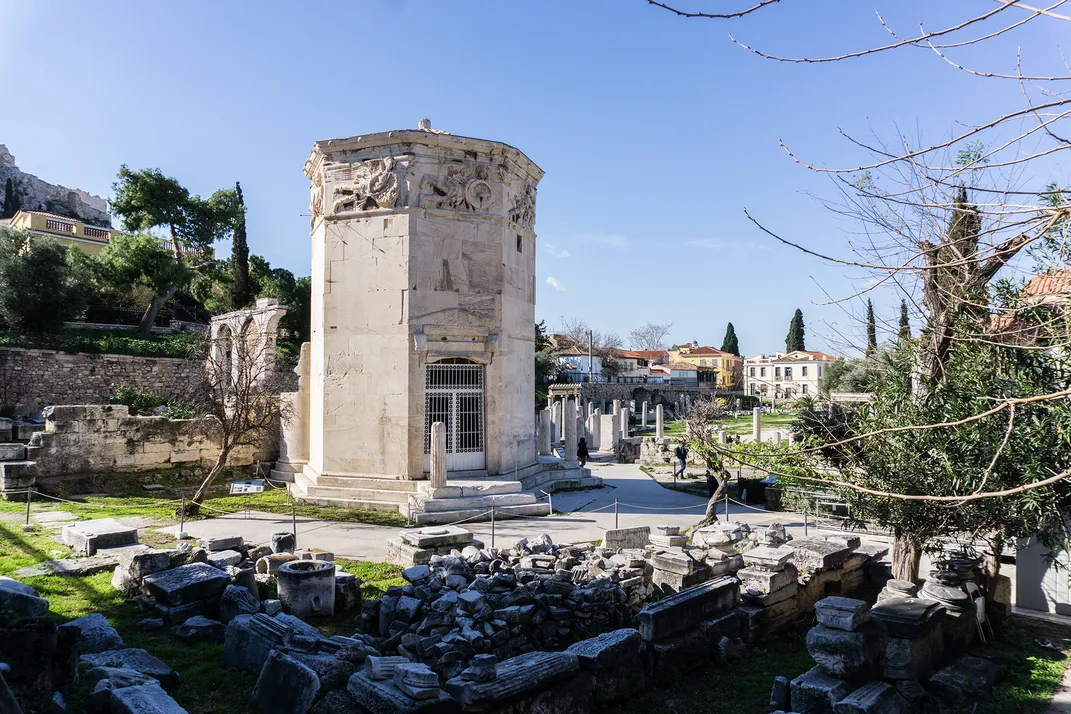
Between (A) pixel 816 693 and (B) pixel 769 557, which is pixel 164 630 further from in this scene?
(B) pixel 769 557

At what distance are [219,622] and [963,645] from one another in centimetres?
755

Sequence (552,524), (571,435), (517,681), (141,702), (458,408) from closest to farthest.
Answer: (141,702), (517,681), (552,524), (458,408), (571,435)

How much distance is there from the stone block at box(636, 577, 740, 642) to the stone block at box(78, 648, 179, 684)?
4057 mm

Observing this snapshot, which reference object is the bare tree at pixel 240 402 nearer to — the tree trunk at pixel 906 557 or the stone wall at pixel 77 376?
the stone wall at pixel 77 376

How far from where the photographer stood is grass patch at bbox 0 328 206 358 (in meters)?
23.3

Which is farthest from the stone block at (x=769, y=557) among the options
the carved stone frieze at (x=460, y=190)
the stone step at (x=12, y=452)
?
the stone step at (x=12, y=452)

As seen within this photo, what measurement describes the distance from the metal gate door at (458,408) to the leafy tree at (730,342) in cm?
6941

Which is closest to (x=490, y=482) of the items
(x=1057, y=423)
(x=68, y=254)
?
(x=1057, y=423)

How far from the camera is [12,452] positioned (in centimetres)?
1316

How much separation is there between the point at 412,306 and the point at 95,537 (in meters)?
6.54

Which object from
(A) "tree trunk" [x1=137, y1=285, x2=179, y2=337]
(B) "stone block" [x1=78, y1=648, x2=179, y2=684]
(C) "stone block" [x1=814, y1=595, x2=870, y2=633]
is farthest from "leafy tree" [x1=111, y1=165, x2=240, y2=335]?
(C) "stone block" [x1=814, y1=595, x2=870, y2=633]

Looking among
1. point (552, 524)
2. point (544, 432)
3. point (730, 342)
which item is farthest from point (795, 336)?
point (552, 524)

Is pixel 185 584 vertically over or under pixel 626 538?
over

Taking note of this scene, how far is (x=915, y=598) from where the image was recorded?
20.1ft
